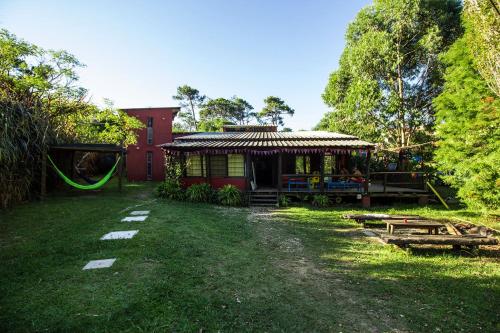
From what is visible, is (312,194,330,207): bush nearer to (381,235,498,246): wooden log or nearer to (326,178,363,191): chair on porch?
(326,178,363,191): chair on porch

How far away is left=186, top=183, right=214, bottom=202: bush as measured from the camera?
1255 cm

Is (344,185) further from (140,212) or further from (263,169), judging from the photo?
(140,212)

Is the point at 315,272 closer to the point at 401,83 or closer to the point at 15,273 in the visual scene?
the point at 15,273

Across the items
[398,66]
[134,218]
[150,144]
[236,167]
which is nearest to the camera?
[134,218]

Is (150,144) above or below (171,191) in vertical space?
above

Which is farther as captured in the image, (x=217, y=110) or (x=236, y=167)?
(x=217, y=110)

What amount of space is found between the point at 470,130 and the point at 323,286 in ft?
32.8

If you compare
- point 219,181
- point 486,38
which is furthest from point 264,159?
point 486,38

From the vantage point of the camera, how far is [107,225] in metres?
7.57

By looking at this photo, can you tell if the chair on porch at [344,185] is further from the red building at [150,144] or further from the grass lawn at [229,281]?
the red building at [150,144]

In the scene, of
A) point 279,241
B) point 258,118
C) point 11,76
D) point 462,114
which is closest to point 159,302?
point 279,241

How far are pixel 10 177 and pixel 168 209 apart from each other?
6459mm

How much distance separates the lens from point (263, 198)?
13000 mm

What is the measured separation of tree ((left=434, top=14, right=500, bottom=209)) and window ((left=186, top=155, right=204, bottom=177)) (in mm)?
12479
